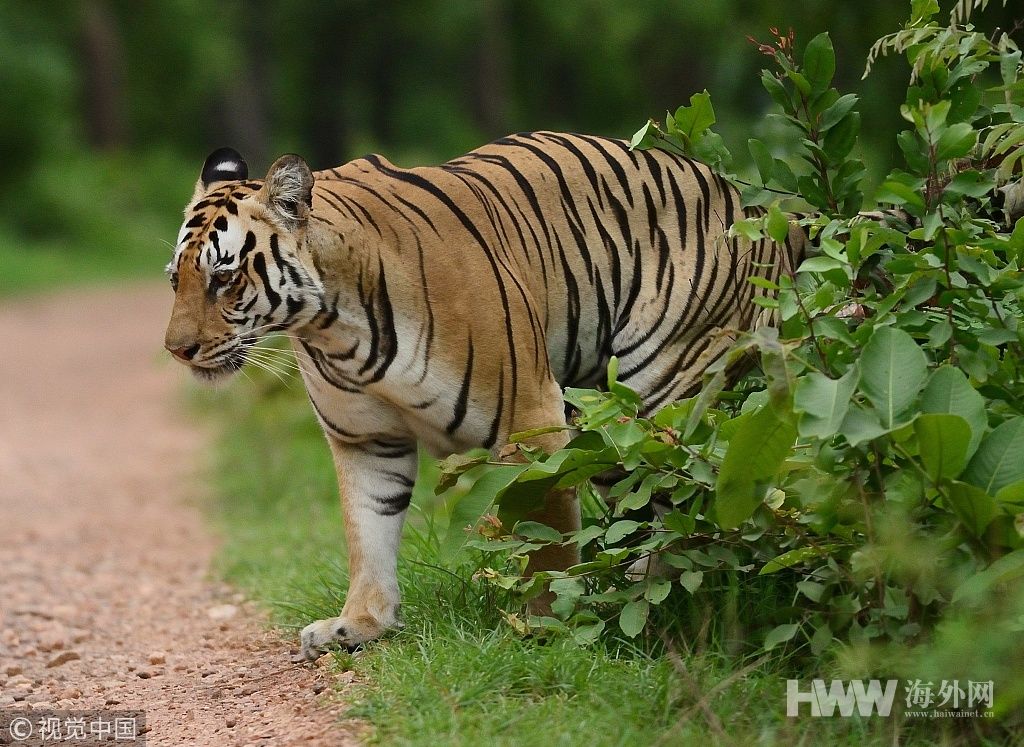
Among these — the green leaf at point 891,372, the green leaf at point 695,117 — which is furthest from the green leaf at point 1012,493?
the green leaf at point 695,117

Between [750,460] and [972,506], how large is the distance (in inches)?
19.6

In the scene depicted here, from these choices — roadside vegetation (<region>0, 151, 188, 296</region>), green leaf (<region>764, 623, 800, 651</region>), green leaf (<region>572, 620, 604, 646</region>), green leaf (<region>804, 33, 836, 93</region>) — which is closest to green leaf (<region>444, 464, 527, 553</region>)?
green leaf (<region>572, 620, 604, 646</region>)

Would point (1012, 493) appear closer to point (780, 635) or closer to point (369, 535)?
point (780, 635)

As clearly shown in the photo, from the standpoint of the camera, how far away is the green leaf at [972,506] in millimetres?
3057

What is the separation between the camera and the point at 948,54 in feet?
11.4

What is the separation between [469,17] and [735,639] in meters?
26.8

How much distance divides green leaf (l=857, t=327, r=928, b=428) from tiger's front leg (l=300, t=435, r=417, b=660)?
168cm

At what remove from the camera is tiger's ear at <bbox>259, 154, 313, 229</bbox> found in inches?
151

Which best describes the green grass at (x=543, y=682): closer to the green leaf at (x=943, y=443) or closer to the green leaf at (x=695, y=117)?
the green leaf at (x=943, y=443)

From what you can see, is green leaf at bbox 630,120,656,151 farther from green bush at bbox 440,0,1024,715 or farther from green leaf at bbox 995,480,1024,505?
green leaf at bbox 995,480,1024,505

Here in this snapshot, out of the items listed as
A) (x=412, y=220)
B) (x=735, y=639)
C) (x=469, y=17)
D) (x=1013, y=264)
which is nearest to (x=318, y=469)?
(x=412, y=220)

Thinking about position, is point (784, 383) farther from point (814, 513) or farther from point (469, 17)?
point (469, 17)

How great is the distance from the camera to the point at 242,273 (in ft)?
12.6

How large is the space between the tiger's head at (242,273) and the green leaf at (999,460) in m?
1.80
